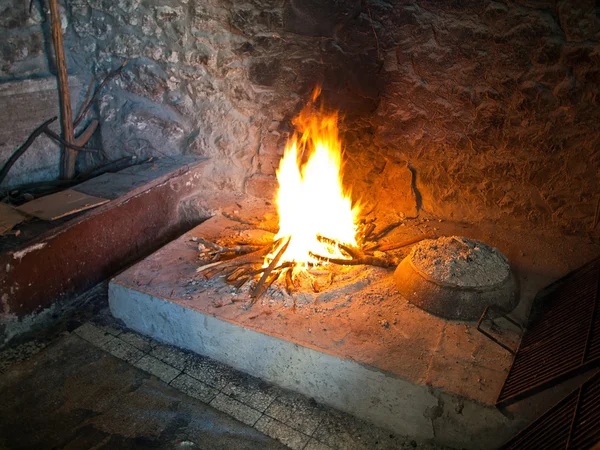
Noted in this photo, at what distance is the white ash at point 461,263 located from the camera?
2490 mm

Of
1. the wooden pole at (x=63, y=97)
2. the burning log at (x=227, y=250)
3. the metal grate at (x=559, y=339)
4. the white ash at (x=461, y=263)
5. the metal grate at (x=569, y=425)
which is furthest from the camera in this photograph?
the wooden pole at (x=63, y=97)

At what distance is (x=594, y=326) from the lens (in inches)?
86.6

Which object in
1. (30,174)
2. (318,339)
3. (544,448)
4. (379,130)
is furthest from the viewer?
(30,174)

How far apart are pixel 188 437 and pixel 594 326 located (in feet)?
6.40

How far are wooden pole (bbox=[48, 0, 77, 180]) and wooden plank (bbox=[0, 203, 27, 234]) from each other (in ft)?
2.70

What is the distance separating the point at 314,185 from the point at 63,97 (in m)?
2.02

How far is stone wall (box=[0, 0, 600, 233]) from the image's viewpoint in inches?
113

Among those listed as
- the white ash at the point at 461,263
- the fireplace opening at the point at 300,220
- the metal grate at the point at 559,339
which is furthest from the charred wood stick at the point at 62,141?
the metal grate at the point at 559,339

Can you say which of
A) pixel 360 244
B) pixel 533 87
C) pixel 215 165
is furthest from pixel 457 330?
pixel 215 165

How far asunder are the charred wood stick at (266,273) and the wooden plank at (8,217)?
1.48 metres

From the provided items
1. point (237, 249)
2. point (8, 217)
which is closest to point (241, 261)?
point (237, 249)

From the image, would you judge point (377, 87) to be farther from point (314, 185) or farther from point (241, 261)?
point (241, 261)

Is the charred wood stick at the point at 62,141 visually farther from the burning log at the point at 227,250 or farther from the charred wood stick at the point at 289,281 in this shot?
the charred wood stick at the point at 289,281

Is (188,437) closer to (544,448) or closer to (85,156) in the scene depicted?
(544,448)
